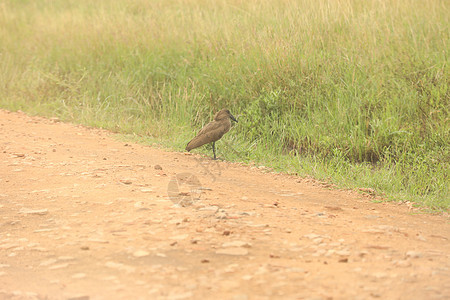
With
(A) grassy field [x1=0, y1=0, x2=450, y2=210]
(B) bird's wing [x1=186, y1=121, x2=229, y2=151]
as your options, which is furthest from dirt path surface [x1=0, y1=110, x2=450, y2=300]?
(A) grassy field [x1=0, y1=0, x2=450, y2=210]

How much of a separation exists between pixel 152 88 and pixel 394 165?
397cm

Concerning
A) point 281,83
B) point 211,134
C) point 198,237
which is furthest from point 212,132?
point 198,237

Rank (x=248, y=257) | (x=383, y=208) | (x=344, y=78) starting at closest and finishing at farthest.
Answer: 1. (x=248, y=257)
2. (x=383, y=208)
3. (x=344, y=78)

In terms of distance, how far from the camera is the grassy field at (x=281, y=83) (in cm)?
592

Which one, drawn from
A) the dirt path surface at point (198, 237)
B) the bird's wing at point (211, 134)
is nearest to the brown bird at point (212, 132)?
the bird's wing at point (211, 134)

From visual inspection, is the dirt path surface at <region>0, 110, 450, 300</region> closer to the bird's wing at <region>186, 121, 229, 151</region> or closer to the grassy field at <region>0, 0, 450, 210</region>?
the bird's wing at <region>186, 121, 229, 151</region>

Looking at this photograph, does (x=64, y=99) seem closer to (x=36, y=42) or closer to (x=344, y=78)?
(x=36, y=42)

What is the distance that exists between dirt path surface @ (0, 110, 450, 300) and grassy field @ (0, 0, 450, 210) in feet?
3.57

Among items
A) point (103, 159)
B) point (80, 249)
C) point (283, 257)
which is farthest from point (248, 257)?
point (103, 159)

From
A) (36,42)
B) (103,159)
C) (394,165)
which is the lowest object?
(394,165)

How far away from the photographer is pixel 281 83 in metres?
7.01

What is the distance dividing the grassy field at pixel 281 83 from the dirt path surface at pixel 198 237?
3.57 feet

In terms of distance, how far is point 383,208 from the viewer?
14.9 feet

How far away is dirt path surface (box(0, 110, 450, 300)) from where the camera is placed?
2701 mm
